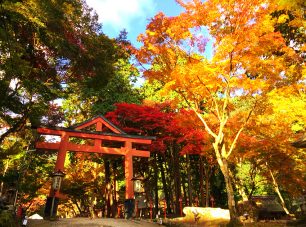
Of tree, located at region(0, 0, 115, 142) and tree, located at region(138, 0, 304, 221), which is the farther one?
tree, located at region(138, 0, 304, 221)

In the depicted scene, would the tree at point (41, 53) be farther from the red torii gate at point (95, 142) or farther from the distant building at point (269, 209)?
the distant building at point (269, 209)

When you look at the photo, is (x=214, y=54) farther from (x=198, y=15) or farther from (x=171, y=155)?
(x=171, y=155)

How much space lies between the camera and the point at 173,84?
11.4 metres

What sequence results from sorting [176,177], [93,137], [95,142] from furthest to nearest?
[176,177] → [95,142] → [93,137]

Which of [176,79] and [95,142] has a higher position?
[176,79]

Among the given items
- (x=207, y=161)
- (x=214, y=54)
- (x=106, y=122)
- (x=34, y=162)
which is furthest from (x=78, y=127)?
(x=207, y=161)

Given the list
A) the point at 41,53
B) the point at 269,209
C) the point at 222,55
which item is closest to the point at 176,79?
the point at 222,55

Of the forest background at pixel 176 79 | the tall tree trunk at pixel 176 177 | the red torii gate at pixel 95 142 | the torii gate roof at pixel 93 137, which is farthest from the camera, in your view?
the tall tree trunk at pixel 176 177

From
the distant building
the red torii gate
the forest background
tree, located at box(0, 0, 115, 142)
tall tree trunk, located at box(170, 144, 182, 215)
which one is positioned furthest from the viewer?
the distant building

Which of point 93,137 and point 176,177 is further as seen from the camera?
point 176,177

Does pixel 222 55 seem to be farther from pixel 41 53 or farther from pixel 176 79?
pixel 41 53

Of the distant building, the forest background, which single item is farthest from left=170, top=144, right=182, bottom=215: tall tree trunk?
the distant building

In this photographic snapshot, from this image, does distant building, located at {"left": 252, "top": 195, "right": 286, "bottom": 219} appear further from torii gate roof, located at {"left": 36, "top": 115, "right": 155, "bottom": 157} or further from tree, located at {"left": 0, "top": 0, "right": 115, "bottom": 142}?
tree, located at {"left": 0, "top": 0, "right": 115, "bottom": 142}

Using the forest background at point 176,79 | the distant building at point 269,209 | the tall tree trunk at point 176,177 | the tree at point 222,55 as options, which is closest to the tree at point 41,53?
the forest background at point 176,79
